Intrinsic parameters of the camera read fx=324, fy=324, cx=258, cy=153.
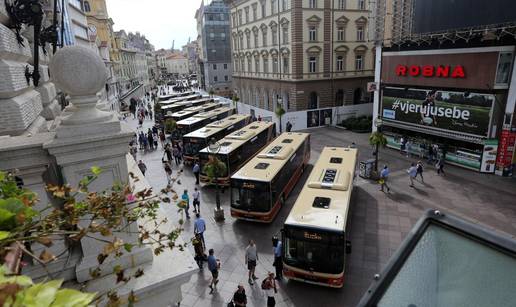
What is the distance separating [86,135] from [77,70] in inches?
30.4

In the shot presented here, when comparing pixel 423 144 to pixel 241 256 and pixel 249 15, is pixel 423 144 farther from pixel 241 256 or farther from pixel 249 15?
pixel 249 15

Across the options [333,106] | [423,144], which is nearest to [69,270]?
[423,144]

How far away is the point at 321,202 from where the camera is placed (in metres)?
12.1

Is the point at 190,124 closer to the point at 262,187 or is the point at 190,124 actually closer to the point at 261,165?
the point at 261,165

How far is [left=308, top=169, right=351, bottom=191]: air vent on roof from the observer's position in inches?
527

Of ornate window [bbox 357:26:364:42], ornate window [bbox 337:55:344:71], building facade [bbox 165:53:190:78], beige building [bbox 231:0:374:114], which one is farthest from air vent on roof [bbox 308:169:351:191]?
building facade [bbox 165:53:190:78]

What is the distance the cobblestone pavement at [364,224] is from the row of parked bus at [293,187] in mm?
616

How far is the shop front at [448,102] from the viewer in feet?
67.0

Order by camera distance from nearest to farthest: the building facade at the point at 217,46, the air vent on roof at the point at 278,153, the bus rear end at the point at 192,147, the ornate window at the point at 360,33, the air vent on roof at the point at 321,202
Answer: the air vent on roof at the point at 321,202, the air vent on roof at the point at 278,153, the bus rear end at the point at 192,147, the ornate window at the point at 360,33, the building facade at the point at 217,46

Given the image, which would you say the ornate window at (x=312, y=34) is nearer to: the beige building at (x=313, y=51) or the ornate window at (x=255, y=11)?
the beige building at (x=313, y=51)

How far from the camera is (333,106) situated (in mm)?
39375

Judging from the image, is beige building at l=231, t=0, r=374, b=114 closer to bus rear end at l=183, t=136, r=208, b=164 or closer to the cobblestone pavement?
the cobblestone pavement

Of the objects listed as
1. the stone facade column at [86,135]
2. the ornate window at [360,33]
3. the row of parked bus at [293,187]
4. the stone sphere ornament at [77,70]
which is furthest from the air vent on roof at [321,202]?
the ornate window at [360,33]

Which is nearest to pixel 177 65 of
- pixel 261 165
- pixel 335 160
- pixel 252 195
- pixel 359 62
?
pixel 359 62
